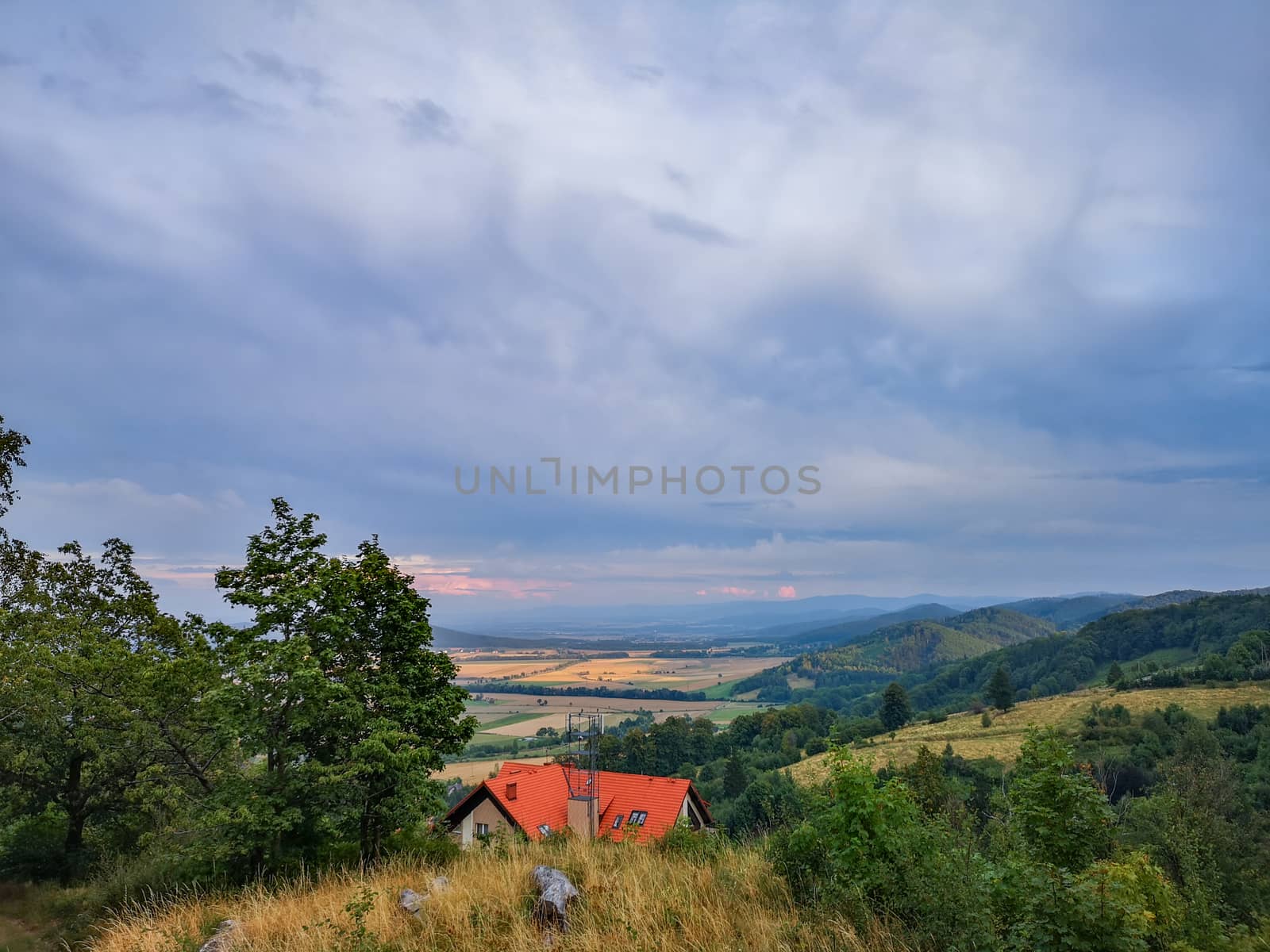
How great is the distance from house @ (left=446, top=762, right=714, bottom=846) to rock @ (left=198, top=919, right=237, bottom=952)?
2703 centimetres

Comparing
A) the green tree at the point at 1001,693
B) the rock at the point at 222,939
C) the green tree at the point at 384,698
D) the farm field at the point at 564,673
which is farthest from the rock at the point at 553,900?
the farm field at the point at 564,673

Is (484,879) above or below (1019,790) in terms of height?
below

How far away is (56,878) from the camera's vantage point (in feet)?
72.9

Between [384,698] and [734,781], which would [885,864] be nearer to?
[384,698]

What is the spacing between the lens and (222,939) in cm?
720

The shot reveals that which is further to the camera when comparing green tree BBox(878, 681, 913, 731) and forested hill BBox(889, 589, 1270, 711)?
forested hill BBox(889, 589, 1270, 711)

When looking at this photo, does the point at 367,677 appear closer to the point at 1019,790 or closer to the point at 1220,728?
the point at 1019,790

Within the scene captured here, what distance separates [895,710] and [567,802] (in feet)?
305

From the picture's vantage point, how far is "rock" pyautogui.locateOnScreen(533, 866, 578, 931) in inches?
265

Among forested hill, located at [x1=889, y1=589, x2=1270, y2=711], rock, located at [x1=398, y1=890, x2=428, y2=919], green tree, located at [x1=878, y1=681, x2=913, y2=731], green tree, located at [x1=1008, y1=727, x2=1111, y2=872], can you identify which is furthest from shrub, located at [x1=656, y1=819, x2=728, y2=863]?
forested hill, located at [x1=889, y1=589, x2=1270, y2=711]

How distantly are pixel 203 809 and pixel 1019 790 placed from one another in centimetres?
1663

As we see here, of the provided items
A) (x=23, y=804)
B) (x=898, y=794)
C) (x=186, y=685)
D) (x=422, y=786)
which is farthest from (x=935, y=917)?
(x=23, y=804)

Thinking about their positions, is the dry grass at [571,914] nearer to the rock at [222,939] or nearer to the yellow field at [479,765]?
the rock at [222,939]

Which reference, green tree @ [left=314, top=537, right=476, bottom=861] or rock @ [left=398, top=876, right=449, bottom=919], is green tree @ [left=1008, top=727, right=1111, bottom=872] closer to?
rock @ [left=398, top=876, right=449, bottom=919]
